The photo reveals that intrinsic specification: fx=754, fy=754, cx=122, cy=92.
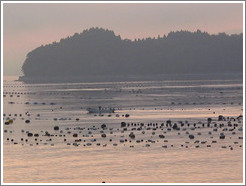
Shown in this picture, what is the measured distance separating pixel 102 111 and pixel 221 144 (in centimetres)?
3289

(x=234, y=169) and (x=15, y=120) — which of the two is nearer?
(x=234, y=169)

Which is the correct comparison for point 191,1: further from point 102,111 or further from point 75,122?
point 102,111

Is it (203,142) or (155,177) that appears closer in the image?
(155,177)

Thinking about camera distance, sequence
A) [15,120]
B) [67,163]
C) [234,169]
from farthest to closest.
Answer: [15,120] < [67,163] < [234,169]

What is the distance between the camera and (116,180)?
36.1 m

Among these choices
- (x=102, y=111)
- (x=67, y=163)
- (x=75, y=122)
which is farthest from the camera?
(x=102, y=111)

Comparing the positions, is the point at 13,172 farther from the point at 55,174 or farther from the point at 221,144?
the point at 221,144

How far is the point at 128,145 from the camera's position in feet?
158

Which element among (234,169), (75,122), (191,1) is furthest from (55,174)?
(75,122)

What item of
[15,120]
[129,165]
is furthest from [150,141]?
[15,120]

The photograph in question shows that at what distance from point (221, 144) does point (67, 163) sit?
11.7 m

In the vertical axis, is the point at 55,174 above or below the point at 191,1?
below

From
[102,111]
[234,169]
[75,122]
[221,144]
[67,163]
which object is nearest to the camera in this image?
[234,169]

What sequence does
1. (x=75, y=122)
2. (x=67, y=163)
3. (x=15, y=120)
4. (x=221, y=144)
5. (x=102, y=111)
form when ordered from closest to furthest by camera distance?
(x=67, y=163) < (x=221, y=144) < (x=75, y=122) < (x=15, y=120) < (x=102, y=111)
